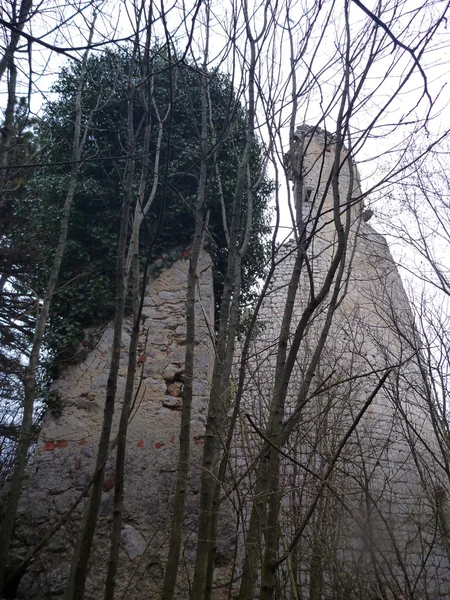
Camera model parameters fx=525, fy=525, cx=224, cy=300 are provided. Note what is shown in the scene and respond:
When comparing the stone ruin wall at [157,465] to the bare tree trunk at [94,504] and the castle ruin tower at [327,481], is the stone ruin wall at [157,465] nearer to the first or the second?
the castle ruin tower at [327,481]

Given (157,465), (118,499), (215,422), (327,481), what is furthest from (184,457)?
(157,465)

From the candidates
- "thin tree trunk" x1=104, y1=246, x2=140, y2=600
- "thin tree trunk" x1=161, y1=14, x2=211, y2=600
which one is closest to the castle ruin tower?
"thin tree trunk" x1=161, y1=14, x2=211, y2=600

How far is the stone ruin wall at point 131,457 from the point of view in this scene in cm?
356

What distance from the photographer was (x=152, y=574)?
140 inches

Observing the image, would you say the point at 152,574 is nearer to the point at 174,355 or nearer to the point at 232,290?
the point at 174,355

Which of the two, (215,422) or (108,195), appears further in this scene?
(108,195)

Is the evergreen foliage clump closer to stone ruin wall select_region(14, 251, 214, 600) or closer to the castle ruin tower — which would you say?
stone ruin wall select_region(14, 251, 214, 600)

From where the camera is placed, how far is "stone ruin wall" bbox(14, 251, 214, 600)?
3.56m

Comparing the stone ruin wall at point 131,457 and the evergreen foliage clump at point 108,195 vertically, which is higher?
the evergreen foliage clump at point 108,195

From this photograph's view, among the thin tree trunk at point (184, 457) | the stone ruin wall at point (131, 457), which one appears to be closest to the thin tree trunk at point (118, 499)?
the thin tree trunk at point (184, 457)

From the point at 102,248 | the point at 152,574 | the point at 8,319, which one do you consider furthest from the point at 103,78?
the point at 152,574

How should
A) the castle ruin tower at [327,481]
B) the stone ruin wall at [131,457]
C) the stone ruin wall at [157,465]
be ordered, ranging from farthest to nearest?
1. the stone ruin wall at [131,457]
2. the stone ruin wall at [157,465]
3. the castle ruin tower at [327,481]

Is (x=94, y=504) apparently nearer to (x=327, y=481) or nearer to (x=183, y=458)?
(x=183, y=458)

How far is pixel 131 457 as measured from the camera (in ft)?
13.3
